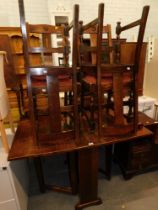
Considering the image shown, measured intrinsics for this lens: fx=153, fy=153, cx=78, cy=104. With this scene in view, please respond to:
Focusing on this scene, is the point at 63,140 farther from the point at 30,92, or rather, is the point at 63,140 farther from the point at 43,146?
the point at 30,92

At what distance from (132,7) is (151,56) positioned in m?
0.87

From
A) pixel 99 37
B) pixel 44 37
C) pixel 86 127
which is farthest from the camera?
pixel 44 37

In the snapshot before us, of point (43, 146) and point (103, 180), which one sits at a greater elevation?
point (43, 146)

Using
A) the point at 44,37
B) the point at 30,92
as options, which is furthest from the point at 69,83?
the point at 44,37

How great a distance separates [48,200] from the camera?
1.62 metres

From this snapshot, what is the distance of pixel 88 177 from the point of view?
1.39 metres

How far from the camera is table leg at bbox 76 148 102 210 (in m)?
1.31

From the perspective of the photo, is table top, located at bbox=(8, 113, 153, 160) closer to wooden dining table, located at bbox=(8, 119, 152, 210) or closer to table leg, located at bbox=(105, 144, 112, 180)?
wooden dining table, located at bbox=(8, 119, 152, 210)

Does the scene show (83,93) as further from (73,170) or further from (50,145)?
(73,170)

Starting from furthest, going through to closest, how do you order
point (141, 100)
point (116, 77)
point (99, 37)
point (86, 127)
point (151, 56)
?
point (151, 56) < point (141, 100) < point (86, 127) < point (116, 77) < point (99, 37)

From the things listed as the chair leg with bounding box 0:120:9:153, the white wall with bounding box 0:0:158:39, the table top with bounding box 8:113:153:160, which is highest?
the white wall with bounding box 0:0:158:39

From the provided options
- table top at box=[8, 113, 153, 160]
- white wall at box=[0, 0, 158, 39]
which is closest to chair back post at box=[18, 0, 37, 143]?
table top at box=[8, 113, 153, 160]

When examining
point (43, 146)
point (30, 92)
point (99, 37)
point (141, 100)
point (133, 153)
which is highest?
point (99, 37)

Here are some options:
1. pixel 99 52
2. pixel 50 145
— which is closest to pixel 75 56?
pixel 99 52
